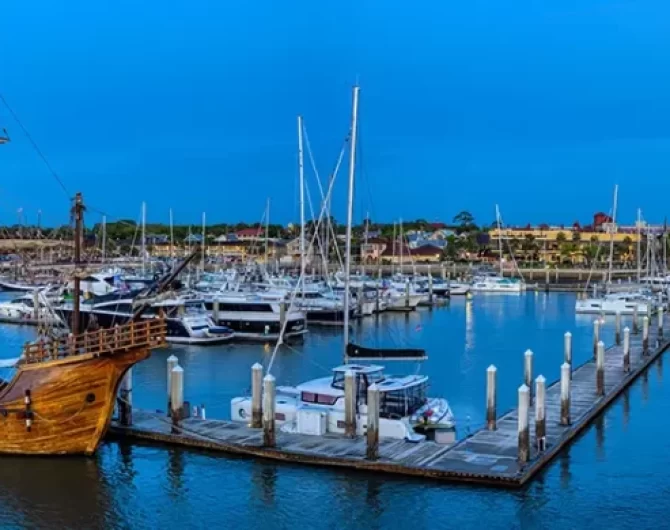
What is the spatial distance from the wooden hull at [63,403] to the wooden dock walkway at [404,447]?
2091mm

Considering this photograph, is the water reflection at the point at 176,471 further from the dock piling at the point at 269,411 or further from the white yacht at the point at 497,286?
the white yacht at the point at 497,286

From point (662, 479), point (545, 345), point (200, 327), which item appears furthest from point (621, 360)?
point (200, 327)

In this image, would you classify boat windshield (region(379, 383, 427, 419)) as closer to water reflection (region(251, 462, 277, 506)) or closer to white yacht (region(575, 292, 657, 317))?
water reflection (region(251, 462, 277, 506))

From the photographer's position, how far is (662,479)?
2770 cm

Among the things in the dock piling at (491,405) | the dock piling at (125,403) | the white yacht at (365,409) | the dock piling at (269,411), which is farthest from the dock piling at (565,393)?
the dock piling at (125,403)

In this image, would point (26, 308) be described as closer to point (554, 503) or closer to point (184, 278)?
point (184, 278)

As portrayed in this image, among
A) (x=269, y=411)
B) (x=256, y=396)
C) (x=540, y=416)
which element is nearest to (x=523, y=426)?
(x=540, y=416)

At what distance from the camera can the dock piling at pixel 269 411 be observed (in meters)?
27.0

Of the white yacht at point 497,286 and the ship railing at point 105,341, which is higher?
the white yacht at point 497,286

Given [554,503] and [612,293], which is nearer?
[554,503]

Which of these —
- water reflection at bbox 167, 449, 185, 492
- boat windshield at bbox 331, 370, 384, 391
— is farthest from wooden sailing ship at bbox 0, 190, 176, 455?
boat windshield at bbox 331, 370, 384, 391

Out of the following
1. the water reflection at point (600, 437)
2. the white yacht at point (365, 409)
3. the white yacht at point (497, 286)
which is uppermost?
the white yacht at point (497, 286)

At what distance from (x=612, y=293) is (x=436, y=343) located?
3698 centimetres

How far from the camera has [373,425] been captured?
25.7m
